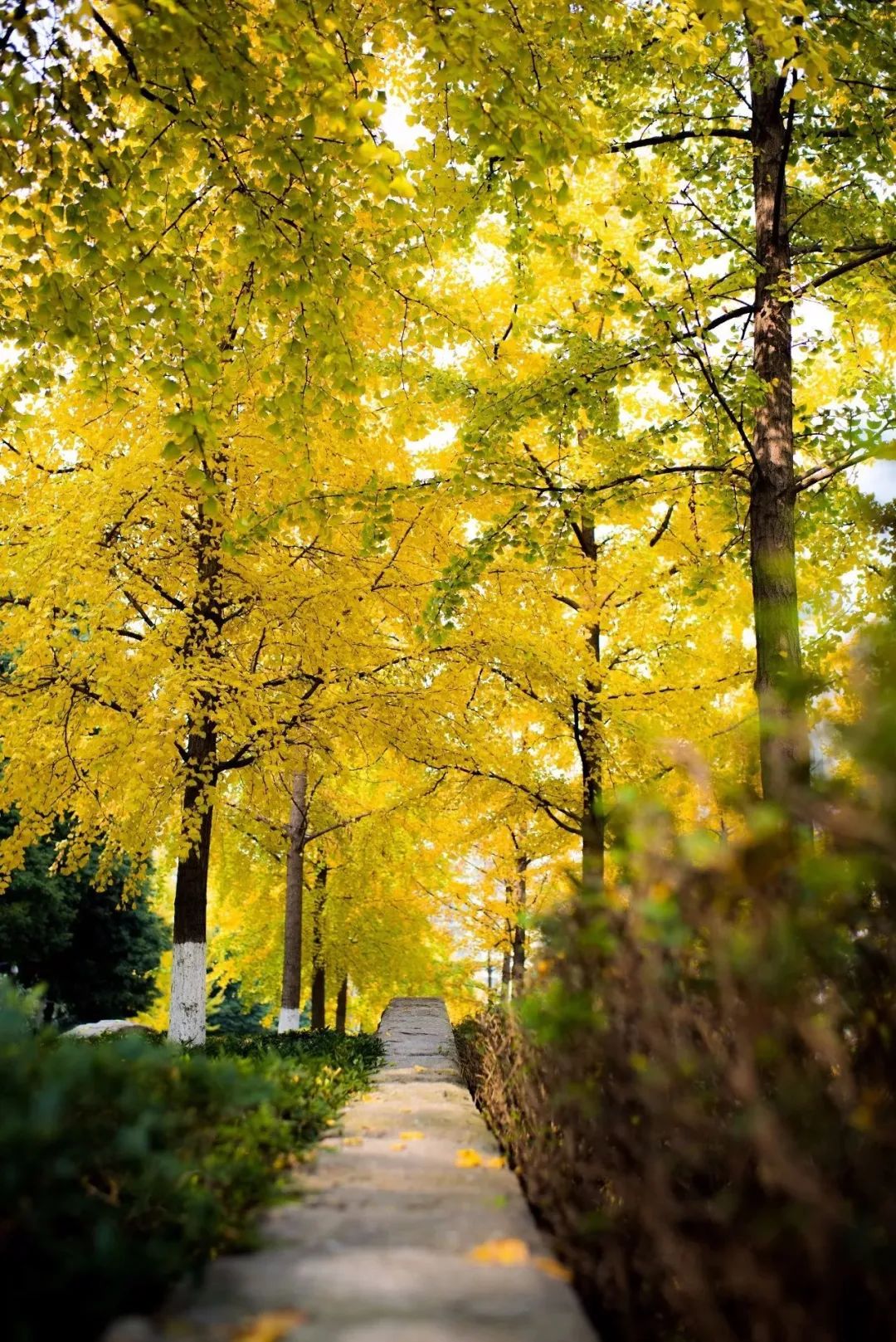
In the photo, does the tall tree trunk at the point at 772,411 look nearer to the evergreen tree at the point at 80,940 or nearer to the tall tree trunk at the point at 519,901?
the tall tree trunk at the point at 519,901

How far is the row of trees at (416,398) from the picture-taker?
4.52 meters

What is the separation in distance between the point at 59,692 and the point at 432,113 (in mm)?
5182

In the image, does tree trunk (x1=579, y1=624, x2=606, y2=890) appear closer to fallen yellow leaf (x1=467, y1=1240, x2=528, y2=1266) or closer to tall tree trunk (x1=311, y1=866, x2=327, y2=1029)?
fallen yellow leaf (x1=467, y1=1240, x2=528, y2=1266)

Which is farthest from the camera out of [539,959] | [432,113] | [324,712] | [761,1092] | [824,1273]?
[324,712]

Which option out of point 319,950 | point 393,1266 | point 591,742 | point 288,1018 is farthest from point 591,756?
point 319,950

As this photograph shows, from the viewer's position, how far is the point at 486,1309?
5.11 feet

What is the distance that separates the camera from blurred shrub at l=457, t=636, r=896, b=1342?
1407 millimetres

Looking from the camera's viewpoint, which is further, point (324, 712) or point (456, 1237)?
point (324, 712)

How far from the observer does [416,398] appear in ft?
21.7

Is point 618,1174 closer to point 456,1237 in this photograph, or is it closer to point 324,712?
point 456,1237

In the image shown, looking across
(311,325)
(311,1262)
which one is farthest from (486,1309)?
(311,325)

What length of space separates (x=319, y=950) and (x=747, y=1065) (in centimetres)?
1498

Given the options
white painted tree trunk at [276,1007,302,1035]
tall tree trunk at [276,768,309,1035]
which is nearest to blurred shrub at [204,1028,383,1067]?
tall tree trunk at [276,768,309,1035]

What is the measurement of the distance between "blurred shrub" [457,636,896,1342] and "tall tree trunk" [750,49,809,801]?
3186mm
